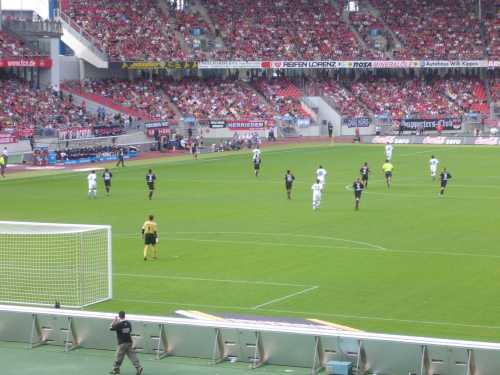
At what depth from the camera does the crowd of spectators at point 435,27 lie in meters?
104

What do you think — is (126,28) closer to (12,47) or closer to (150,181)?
(12,47)

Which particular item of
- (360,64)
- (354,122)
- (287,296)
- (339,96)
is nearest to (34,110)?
(354,122)

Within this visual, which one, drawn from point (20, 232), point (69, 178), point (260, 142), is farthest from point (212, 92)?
point (20, 232)

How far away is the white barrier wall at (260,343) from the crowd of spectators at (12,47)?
6120cm

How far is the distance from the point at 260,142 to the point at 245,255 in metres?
51.6

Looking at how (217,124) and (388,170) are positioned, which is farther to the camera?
(217,124)

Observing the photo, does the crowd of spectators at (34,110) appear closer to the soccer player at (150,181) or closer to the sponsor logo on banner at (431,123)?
the soccer player at (150,181)

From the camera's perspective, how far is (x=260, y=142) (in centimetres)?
8638

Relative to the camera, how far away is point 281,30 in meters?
103

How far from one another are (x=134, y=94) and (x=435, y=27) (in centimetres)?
3436

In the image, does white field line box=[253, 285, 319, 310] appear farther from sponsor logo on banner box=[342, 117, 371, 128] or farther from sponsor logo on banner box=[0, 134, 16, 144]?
sponsor logo on banner box=[342, 117, 371, 128]

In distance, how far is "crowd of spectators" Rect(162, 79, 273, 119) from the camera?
9325cm

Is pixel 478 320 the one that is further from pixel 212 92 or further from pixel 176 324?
pixel 212 92

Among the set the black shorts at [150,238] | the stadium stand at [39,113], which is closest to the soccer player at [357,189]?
the black shorts at [150,238]
